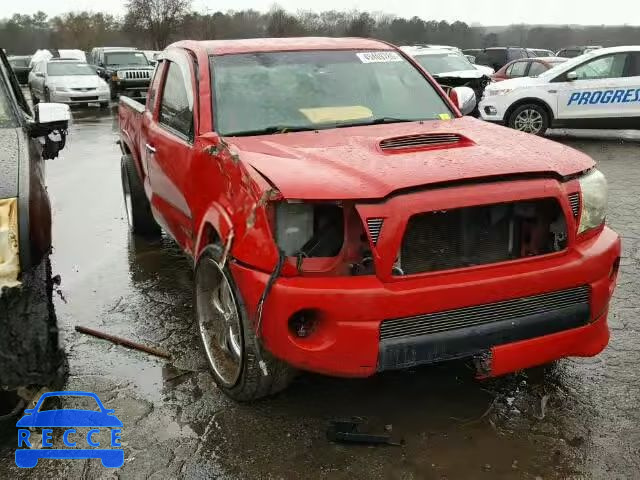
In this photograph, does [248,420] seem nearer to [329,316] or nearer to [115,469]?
[115,469]

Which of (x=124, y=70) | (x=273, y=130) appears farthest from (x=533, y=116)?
(x=124, y=70)

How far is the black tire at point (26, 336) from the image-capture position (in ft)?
9.32

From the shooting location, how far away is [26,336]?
2.90 metres

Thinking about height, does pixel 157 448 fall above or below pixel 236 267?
below

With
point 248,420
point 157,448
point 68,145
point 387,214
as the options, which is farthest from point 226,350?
point 68,145

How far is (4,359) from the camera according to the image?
2840mm

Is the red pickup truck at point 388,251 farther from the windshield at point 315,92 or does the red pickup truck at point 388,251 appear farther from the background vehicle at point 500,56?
the background vehicle at point 500,56

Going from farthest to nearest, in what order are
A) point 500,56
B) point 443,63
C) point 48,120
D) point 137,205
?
1. point 500,56
2. point 443,63
3. point 137,205
4. point 48,120

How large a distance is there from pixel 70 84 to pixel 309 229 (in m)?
18.5

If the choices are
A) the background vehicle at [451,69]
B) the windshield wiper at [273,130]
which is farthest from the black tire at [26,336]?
the background vehicle at [451,69]

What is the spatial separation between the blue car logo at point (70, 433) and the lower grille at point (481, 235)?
1566mm

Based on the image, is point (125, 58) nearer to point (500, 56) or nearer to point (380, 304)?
point (500, 56)

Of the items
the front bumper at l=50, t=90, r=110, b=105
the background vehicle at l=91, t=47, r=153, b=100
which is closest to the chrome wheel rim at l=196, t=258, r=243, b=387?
the front bumper at l=50, t=90, r=110, b=105

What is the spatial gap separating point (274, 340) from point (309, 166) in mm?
774
